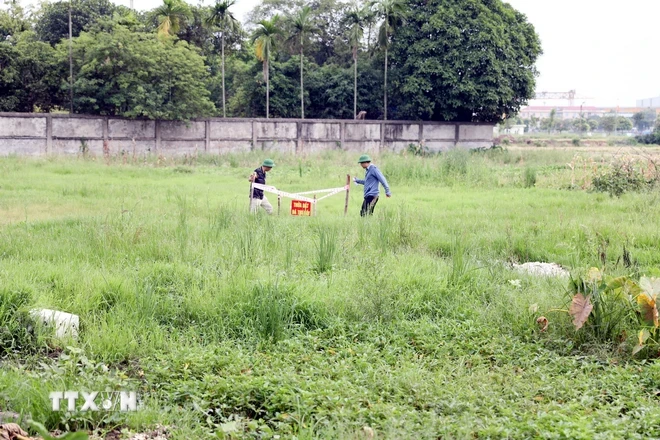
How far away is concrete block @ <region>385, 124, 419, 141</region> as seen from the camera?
36.2 m

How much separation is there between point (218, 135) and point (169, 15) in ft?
20.3

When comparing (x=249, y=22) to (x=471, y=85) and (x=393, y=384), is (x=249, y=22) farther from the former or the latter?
(x=393, y=384)

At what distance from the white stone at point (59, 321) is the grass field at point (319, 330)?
3.9 inches

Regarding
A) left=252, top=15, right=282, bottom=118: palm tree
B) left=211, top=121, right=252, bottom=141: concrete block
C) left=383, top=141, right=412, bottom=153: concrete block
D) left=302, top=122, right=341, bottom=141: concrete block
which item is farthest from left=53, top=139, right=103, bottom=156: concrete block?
left=383, top=141, right=412, bottom=153: concrete block

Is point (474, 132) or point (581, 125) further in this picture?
point (581, 125)

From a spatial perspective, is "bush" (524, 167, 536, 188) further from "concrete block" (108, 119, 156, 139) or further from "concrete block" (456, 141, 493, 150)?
"concrete block" (108, 119, 156, 139)

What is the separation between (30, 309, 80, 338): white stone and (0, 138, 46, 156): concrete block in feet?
79.1

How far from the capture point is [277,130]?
33469 mm

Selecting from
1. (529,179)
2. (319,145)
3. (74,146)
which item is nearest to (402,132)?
(319,145)

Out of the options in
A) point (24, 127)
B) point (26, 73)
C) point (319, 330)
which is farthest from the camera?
point (26, 73)

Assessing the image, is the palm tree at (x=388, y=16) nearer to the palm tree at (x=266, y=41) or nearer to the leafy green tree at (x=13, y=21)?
the palm tree at (x=266, y=41)

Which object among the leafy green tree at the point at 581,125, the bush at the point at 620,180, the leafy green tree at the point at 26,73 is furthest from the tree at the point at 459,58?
the leafy green tree at the point at 581,125

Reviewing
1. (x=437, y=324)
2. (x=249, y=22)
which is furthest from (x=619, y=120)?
(x=437, y=324)
